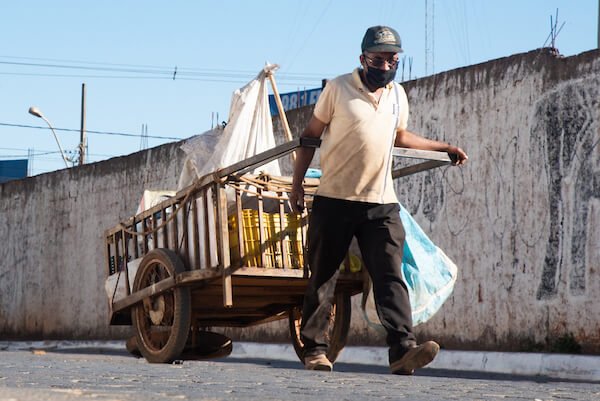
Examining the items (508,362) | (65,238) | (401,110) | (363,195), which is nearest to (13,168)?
(65,238)

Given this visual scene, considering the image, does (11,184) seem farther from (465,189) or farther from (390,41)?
(390,41)

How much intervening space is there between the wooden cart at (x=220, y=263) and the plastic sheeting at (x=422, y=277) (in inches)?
16.6

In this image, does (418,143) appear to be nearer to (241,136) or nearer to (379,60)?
(379,60)

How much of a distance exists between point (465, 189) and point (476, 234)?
20.1 inches

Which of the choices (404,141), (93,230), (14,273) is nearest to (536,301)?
(404,141)

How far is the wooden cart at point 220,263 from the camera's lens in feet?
24.1

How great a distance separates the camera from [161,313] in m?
7.97

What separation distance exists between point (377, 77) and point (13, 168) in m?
45.2

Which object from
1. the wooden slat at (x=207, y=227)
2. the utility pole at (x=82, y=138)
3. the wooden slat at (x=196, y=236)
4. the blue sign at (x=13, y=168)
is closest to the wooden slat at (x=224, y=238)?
the wooden slat at (x=207, y=227)

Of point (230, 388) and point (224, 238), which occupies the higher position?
point (224, 238)

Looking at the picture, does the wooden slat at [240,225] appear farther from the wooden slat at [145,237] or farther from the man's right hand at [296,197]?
the wooden slat at [145,237]

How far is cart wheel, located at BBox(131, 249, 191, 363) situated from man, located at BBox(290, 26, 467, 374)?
1.28 meters

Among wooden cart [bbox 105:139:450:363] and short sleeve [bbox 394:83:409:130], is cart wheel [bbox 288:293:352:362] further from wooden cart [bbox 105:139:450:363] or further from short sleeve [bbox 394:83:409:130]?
short sleeve [bbox 394:83:409:130]

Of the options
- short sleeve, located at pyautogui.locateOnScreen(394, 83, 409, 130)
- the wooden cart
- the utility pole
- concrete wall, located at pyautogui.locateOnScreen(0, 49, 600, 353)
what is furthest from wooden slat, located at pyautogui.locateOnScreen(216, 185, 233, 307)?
the utility pole
